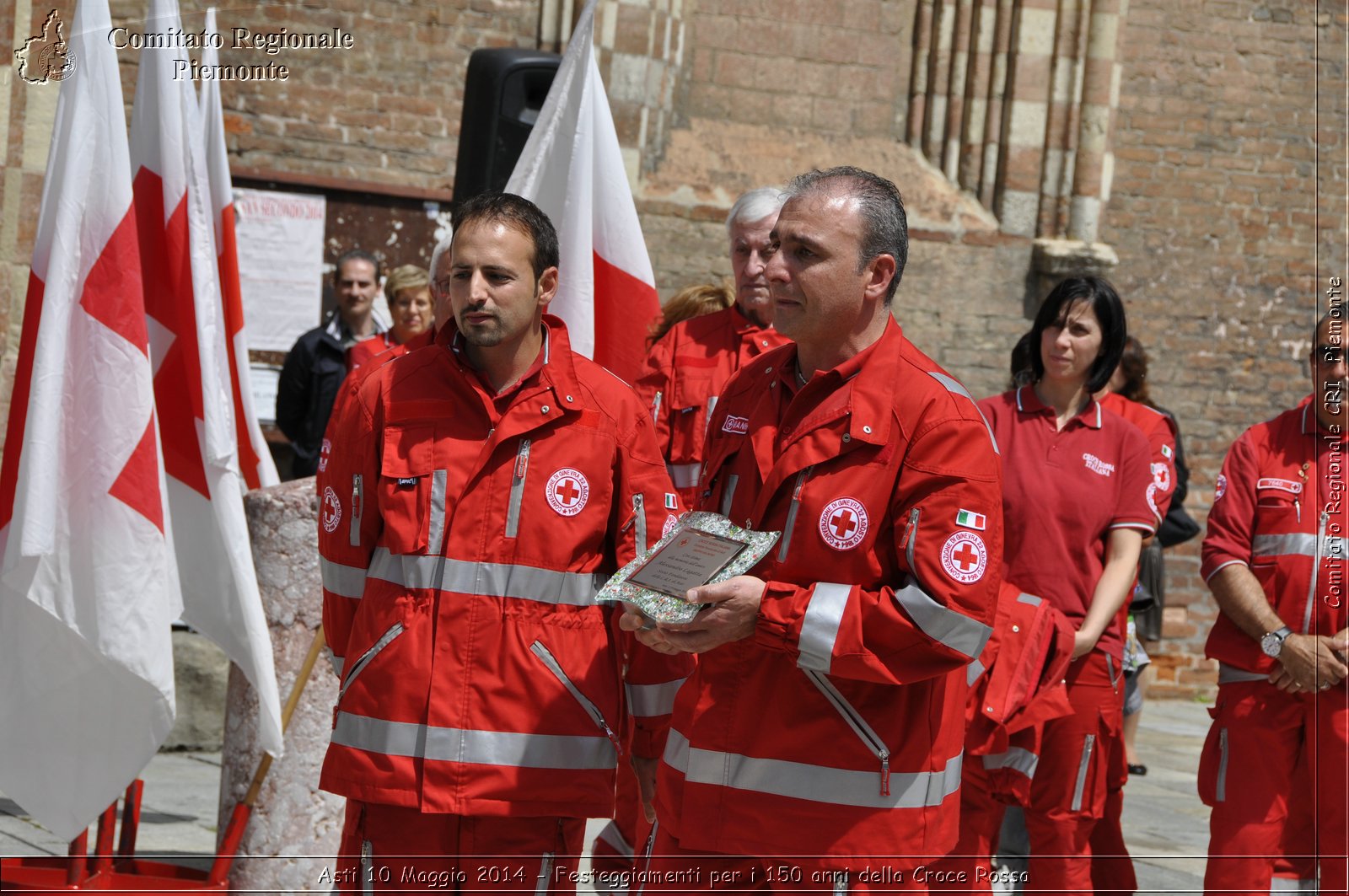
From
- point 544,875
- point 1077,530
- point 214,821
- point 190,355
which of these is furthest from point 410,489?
point 214,821

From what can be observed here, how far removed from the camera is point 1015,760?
4707 millimetres

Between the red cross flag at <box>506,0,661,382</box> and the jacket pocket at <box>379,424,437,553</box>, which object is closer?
the jacket pocket at <box>379,424,437,553</box>

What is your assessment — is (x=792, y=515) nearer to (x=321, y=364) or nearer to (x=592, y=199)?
(x=592, y=199)

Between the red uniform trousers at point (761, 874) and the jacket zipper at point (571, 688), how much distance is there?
0.85 feet

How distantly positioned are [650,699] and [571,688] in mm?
273

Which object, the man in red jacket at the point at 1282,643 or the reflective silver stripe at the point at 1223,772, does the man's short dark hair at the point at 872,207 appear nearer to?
the man in red jacket at the point at 1282,643

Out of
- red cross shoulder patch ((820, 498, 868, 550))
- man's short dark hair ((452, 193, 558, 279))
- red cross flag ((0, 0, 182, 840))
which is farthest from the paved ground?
red cross shoulder patch ((820, 498, 868, 550))

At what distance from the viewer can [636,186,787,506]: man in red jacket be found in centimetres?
498

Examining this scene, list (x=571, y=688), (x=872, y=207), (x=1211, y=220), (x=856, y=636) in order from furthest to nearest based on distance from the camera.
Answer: (x=1211, y=220) < (x=571, y=688) < (x=872, y=207) < (x=856, y=636)

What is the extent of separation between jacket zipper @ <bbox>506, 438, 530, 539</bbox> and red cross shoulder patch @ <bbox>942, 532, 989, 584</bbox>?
0.92m

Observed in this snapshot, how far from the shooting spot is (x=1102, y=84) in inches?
436

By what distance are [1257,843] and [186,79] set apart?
4.10 metres

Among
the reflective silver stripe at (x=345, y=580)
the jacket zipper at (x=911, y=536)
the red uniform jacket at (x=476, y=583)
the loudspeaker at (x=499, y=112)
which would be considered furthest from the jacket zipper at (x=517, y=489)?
the loudspeaker at (x=499, y=112)

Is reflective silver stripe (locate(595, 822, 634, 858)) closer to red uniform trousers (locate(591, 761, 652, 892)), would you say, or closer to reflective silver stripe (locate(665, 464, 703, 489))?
red uniform trousers (locate(591, 761, 652, 892))
